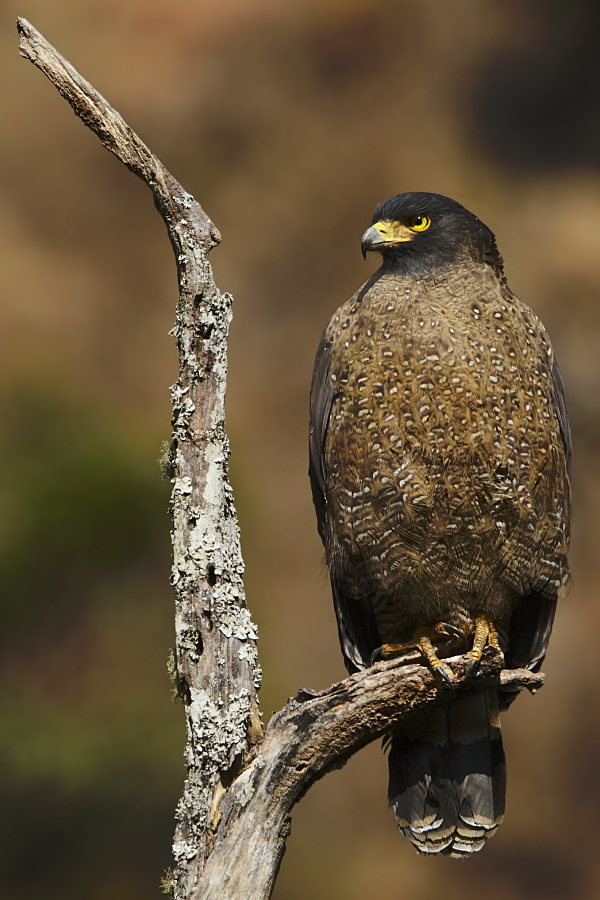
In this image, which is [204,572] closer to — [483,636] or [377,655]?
[377,655]

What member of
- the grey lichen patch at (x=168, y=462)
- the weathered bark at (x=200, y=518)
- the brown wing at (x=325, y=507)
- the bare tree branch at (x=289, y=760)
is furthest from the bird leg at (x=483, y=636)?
the grey lichen patch at (x=168, y=462)

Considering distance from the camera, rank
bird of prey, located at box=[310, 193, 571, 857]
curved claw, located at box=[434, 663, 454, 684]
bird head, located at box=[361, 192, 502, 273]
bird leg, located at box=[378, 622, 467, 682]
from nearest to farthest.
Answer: curved claw, located at box=[434, 663, 454, 684], bird of prey, located at box=[310, 193, 571, 857], bird leg, located at box=[378, 622, 467, 682], bird head, located at box=[361, 192, 502, 273]

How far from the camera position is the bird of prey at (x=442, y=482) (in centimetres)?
274

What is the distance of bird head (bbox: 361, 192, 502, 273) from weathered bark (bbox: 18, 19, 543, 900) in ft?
2.23

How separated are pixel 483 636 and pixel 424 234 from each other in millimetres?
1365

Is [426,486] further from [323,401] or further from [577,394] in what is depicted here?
[577,394]

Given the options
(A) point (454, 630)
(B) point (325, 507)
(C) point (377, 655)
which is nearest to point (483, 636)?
(A) point (454, 630)

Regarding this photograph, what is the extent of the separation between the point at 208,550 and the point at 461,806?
1.24m

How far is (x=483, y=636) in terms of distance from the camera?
2875 millimetres

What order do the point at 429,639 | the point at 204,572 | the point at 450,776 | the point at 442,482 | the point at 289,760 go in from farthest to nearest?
the point at 450,776, the point at 429,639, the point at 442,482, the point at 204,572, the point at 289,760

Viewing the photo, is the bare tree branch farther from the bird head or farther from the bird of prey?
the bird head

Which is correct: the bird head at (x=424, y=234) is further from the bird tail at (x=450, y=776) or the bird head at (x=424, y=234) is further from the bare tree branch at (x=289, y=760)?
the bird tail at (x=450, y=776)

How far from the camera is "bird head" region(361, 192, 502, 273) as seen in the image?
3.00m

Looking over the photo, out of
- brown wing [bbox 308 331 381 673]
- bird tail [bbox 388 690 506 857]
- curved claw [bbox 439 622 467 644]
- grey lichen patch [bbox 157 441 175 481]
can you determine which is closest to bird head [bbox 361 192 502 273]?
brown wing [bbox 308 331 381 673]
